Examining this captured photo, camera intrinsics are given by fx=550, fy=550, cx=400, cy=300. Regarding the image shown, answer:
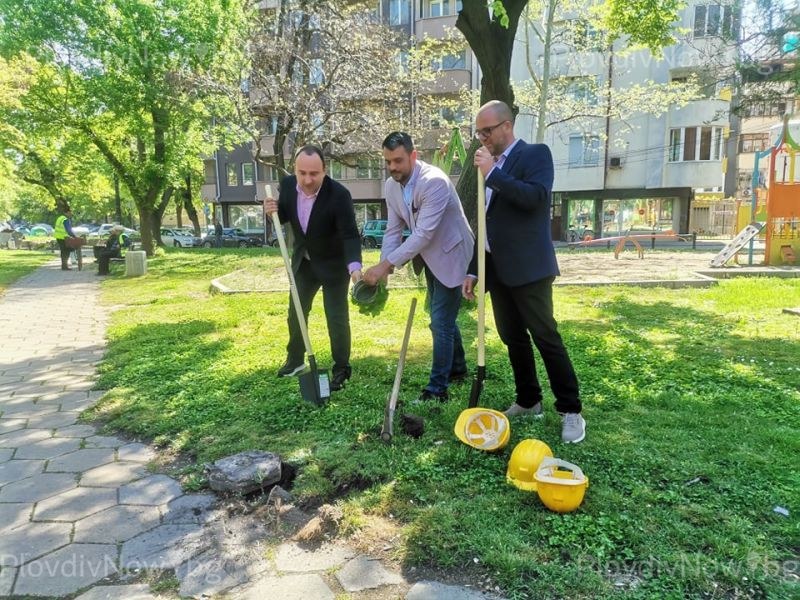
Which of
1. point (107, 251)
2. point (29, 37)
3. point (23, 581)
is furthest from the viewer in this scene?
point (29, 37)

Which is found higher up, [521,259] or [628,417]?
[521,259]

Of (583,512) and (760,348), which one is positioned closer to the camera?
(583,512)

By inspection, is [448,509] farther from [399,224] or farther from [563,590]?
[399,224]

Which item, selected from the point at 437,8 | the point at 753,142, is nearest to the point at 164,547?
the point at 437,8

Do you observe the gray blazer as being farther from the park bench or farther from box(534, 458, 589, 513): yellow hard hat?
the park bench

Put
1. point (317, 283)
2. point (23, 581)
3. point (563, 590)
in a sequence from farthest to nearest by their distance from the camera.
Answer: point (317, 283) → point (23, 581) → point (563, 590)

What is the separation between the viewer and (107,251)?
14500 mm

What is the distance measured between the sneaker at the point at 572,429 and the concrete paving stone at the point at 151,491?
2.20m

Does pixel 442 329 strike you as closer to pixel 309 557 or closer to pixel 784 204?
pixel 309 557

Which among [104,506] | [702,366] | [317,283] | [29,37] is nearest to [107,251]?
[29,37]

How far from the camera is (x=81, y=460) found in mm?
3377

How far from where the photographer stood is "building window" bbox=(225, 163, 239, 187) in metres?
37.9

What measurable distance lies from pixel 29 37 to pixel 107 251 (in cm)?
842

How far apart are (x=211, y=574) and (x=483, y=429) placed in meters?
1.64
